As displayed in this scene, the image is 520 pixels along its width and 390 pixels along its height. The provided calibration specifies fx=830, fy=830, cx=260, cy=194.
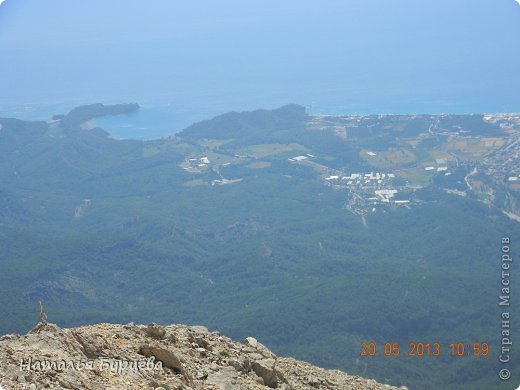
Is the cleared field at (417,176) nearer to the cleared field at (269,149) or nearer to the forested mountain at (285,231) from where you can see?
the forested mountain at (285,231)

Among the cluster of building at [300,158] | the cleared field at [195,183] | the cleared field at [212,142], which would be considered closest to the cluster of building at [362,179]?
the cluster of building at [300,158]

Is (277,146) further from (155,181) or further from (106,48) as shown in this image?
(106,48)

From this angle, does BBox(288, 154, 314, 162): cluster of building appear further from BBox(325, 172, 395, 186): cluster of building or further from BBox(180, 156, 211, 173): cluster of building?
BBox(180, 156, 211, 173): cluster of building

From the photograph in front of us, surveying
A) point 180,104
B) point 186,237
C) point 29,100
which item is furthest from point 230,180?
point 29,100

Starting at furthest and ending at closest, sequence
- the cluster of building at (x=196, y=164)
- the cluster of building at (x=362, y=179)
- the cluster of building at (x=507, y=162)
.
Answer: the cluster of building at (x=196, y=164) < the cluster of building at (x=362, y=179) < the cluster of building at (x=507, y=162)

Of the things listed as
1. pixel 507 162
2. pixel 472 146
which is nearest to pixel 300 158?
pixel 472 146

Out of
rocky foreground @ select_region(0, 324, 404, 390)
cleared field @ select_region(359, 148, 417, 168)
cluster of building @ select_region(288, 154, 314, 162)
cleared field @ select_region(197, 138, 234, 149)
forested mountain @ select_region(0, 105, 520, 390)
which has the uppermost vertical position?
rocky foreground @ select_region(0, 324, 404, 390)

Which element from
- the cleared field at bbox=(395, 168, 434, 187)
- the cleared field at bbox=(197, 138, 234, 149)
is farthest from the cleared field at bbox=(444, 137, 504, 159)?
the cleared field at bbox=(197, 138, 234, 149)

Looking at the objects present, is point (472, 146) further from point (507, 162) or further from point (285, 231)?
point (285, 231)

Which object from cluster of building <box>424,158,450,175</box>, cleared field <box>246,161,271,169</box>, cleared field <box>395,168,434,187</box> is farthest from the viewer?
cleared field <box>246,161,271,169</box>
